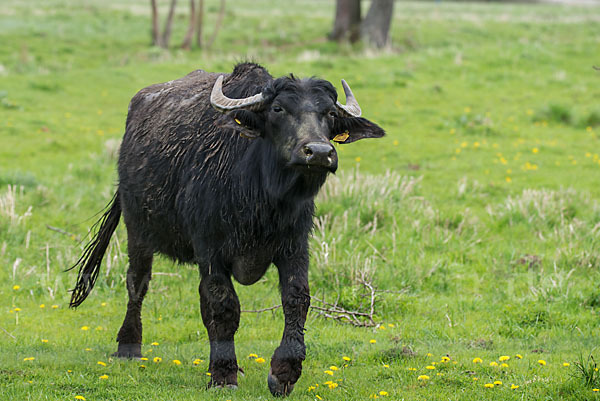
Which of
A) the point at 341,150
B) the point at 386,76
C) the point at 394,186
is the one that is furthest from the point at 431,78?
the point at 394,186

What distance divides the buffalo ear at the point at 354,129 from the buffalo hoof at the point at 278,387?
1947 mm

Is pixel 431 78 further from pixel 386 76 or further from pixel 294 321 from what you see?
pixel 294 321

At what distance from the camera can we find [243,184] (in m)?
6.01

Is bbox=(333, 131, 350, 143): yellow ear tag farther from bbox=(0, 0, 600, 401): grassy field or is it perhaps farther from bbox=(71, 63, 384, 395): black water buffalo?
bbox=(0, 0, 600, 401): grassy field

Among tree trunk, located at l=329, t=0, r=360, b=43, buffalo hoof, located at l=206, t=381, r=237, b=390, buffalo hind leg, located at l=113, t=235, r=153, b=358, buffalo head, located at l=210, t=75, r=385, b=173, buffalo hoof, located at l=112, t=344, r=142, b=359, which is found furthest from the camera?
tree trunk, located at l=329, t=0, r=360, b=43

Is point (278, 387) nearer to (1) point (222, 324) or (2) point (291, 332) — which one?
(2) point (291, 332)

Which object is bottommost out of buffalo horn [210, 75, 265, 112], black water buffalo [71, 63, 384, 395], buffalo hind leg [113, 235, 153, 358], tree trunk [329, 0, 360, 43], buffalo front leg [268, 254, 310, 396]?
tree trunk [329, 0, 360, 43]

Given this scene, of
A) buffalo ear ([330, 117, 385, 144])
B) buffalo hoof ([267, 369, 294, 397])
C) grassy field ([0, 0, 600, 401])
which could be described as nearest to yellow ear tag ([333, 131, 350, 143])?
buffalo ear ([330, 117, 385, 144])

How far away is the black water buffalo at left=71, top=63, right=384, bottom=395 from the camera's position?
18.5 feet

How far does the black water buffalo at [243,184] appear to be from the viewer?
5.63 m

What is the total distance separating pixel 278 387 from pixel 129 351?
2.18m

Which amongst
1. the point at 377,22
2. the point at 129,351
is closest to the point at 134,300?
the point at 129,351

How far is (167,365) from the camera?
22.2 feet

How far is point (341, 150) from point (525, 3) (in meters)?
66.2
